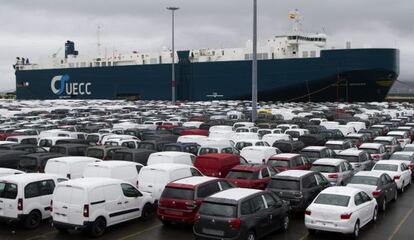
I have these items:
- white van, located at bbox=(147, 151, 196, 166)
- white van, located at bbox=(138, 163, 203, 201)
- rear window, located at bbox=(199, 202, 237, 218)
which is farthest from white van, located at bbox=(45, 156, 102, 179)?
rear window, located at bbox=(199, 202, 237, 218)

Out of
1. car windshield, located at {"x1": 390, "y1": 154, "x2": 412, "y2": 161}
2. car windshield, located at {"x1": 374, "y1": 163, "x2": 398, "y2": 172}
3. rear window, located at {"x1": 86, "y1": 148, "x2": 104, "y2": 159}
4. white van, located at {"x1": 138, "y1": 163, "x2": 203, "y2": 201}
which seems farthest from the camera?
car windshield, located at {"x1": 390, "y1": 154, "x2": 412, "y2": 161}

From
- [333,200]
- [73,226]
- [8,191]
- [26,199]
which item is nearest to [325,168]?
[333,200]

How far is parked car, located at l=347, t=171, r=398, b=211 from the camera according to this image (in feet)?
48.5

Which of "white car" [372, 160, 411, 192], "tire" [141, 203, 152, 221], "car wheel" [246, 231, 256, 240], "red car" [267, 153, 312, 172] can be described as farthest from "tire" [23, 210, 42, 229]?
"white car" [372, 160, 411, 192]

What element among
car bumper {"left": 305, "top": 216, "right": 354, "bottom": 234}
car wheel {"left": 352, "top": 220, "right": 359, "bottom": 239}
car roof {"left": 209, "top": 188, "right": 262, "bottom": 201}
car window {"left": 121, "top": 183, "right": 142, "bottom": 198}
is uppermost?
car roof {"left": 209, "top": 188, "right": 262, "bottom": 201}

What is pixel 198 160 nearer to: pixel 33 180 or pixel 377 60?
pixel 33 180

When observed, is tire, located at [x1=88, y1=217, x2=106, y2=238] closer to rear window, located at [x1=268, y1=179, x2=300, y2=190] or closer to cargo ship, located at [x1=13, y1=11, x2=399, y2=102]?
rear window, located at [x1=268, y1=179, x2=300, y2=190]

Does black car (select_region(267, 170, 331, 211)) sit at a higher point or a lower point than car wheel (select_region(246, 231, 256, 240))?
higher

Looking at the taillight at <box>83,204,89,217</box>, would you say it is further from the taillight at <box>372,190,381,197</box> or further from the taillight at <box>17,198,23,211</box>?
the taillight at <box>372,190,381,197</box>

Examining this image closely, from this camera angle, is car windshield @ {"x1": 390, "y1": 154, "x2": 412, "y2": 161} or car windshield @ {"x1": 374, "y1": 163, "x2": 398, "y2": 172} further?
car windshield @ {"x1": 390, "y1": 154, "x2": 412, "y2": 161}

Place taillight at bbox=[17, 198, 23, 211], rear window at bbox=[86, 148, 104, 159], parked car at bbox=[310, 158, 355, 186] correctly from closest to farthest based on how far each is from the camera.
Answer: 1. taillight at bbox=[17, 198, 23, 211]
2. parked car at bbox=[310, 158, 355, 186]
3. rear window at bbox=[86, 148, 104, 159]

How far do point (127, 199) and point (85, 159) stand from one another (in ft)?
15.6

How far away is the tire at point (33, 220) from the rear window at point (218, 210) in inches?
182

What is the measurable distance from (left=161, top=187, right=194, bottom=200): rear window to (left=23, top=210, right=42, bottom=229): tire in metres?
3.29
